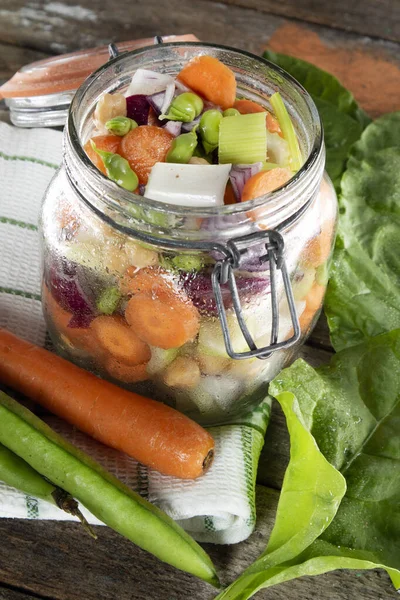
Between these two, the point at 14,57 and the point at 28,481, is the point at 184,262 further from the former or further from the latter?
the point at 14,57

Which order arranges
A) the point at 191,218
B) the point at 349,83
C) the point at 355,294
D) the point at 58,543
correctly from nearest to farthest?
the point at 191,218 < the point at 58,543 < the point at 355,294 < the point at 349,83

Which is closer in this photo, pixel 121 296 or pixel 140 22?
pixel 121 296

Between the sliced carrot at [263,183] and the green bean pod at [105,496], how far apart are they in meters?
0.51

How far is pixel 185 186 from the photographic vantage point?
1282mm

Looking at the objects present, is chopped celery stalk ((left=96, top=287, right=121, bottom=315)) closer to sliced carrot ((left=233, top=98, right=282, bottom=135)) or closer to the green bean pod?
the green bean pod

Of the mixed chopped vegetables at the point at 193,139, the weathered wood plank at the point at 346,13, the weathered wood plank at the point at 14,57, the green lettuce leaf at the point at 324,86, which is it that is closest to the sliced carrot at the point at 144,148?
the mixed chopped vegetables at the point at 193,139

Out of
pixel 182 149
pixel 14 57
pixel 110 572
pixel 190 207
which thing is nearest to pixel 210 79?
pixel 182 149

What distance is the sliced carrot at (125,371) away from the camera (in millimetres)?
1461

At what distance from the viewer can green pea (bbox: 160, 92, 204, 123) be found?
4.55 ft

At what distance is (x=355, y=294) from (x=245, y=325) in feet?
1.82

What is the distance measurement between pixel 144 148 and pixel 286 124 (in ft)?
0.92

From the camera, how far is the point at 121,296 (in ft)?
4.46

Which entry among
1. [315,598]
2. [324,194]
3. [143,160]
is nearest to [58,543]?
[315,598]

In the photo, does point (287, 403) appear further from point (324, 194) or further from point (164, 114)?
point (164, 114)
